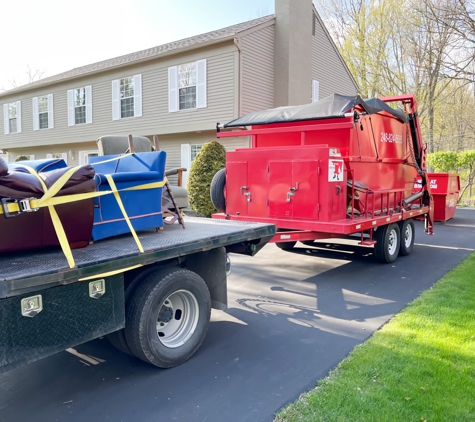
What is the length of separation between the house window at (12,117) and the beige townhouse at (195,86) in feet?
6.22

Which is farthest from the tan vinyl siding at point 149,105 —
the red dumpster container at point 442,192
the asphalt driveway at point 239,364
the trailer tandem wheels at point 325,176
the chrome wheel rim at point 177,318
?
the chrome wheel rim at point 177,318

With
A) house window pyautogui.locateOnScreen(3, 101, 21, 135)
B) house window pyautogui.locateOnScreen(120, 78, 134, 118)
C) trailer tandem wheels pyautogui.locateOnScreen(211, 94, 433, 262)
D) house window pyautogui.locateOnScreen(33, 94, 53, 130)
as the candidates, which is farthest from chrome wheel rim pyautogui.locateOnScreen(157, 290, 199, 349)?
house window pyautogui.locateOnScreen(3, 101, 21, 135)

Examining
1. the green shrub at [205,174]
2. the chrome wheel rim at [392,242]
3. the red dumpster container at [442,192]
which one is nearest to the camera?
the chrome wheel rim at [392,242]

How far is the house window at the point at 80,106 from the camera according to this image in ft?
65.9

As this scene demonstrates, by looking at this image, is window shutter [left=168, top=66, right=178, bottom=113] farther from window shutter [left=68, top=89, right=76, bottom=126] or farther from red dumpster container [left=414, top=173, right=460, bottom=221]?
red dumpster container [left=414, top=173, right=460, bottom=221]

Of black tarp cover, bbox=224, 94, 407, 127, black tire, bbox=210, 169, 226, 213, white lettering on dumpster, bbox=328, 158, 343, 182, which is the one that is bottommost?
black tire, bbox=210, 169, 226, 213

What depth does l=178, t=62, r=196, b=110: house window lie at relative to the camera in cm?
1661

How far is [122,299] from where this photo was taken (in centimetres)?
341

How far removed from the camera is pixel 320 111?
7.10 meters

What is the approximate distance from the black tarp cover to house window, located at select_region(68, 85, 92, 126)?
1382cm

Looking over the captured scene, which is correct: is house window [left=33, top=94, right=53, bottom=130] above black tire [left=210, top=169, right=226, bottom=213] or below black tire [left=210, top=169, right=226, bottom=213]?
above

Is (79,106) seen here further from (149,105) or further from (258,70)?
(258,70)

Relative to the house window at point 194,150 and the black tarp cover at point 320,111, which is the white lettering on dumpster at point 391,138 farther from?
the house window at point 194,150

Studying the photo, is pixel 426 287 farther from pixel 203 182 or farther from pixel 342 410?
pixel 203 182
